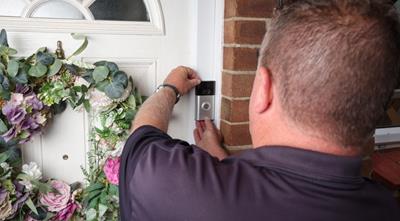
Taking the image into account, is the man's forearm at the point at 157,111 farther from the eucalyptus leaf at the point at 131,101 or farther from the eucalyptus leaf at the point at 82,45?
the eucalyptus leaf at the point at 82,45

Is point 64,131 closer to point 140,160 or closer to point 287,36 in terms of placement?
point 140,160

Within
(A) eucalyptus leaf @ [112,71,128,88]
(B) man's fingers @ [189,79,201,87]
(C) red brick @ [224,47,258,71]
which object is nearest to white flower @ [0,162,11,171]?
(A) eucalyptus leaf @ [112,71,128,88]

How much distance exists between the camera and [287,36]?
0.65 m

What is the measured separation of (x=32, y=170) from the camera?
3.50ft

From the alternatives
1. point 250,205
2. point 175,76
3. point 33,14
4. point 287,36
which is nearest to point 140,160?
point 250,205

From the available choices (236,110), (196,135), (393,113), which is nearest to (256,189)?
(236,110)

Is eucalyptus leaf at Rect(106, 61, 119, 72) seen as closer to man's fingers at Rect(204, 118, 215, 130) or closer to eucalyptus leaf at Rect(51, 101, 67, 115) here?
eucalyptus leaf at Rect(51, 101, 67, 115)

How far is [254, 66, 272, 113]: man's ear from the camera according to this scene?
685 millimetres

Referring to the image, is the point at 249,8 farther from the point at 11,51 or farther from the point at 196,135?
the point at 11,51

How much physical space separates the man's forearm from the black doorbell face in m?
0.15

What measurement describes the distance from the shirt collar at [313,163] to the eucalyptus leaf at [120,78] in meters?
0.54

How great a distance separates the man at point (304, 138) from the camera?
2.00 feet

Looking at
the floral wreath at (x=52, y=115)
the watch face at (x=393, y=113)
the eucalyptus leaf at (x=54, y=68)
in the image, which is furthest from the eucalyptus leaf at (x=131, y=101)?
the watch face at (x=393, y=113)

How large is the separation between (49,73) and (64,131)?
0.67 feet
